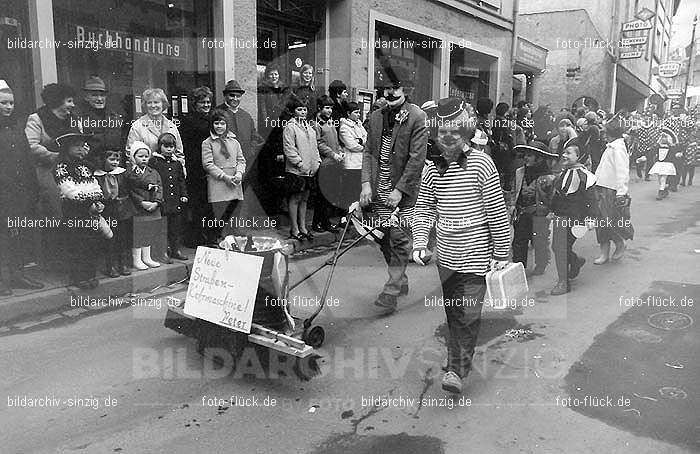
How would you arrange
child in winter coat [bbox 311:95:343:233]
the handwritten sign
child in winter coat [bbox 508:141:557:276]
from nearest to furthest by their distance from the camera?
the handwritten sign → child in winter coat [bbox 508:141:557:276] → child in winter coat [bbox 311:95:343:233]

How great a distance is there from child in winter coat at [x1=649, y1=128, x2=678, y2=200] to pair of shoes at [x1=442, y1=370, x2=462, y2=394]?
11857 mm

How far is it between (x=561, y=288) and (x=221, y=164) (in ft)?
14.2

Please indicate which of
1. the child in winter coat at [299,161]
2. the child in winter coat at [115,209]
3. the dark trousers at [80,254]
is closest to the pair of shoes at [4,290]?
the dark trousers at [80,254]

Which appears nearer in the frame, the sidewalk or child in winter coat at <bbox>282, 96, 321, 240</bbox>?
the sidewalk

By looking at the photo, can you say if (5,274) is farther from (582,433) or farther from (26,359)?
(582,433)

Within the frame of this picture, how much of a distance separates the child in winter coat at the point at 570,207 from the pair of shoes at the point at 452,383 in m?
3.17

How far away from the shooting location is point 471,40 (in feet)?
53.7

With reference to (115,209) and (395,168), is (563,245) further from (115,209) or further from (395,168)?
(115,209)

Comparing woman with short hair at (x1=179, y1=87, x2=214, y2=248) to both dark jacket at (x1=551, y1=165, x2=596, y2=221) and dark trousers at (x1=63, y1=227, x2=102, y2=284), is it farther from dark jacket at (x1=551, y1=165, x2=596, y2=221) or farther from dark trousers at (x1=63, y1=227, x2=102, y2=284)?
dark jacket at (x1=551, y1=165, x2=596, y2=221)

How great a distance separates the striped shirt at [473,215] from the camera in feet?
13.2

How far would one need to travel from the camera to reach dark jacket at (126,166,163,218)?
652 cm

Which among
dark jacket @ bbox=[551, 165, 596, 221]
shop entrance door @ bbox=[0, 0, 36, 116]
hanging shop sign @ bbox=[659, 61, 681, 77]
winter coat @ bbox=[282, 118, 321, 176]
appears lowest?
dark jacket @ bbox=[551, 165, 596, 221]

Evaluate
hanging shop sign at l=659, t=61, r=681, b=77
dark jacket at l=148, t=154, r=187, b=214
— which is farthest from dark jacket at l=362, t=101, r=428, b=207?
hanging shop sign at l=659, t=61, r=681, b=77

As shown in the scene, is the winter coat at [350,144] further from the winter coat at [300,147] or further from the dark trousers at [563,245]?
the dark trousers at [563,245]
